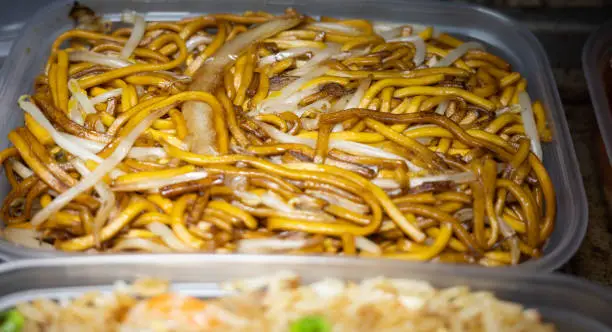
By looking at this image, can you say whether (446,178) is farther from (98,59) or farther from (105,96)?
(98,59)

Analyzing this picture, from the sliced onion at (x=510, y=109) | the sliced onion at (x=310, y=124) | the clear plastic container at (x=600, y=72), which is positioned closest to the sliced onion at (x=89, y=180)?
the sliced onion at (x=310, y=124)

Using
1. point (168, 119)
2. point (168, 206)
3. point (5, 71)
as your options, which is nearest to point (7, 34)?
point (5, 71)

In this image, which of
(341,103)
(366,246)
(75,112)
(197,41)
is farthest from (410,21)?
(75,112)

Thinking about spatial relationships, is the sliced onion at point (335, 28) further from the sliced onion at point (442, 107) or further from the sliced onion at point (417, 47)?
the sliced onion at point (442, 107)

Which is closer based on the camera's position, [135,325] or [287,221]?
[135,325]

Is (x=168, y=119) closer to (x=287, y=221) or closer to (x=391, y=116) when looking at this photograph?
(x=287, y=221)

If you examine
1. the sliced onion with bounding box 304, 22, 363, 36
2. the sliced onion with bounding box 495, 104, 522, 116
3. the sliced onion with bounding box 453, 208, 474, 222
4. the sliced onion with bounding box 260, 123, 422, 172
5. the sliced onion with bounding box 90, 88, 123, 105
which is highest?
the sliced onion with bounding box 304, 22, 363, 36

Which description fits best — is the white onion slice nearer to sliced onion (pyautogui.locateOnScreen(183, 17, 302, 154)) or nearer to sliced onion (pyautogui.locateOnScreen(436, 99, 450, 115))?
sliced onion (pyautogui.locateOnScreen(183, 17, 302, 154))

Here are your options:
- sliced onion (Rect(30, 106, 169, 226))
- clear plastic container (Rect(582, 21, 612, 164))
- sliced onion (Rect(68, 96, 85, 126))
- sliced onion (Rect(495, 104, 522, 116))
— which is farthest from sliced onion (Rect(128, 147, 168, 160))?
clear plastic container (Rect(582, 21, 612, 164))
